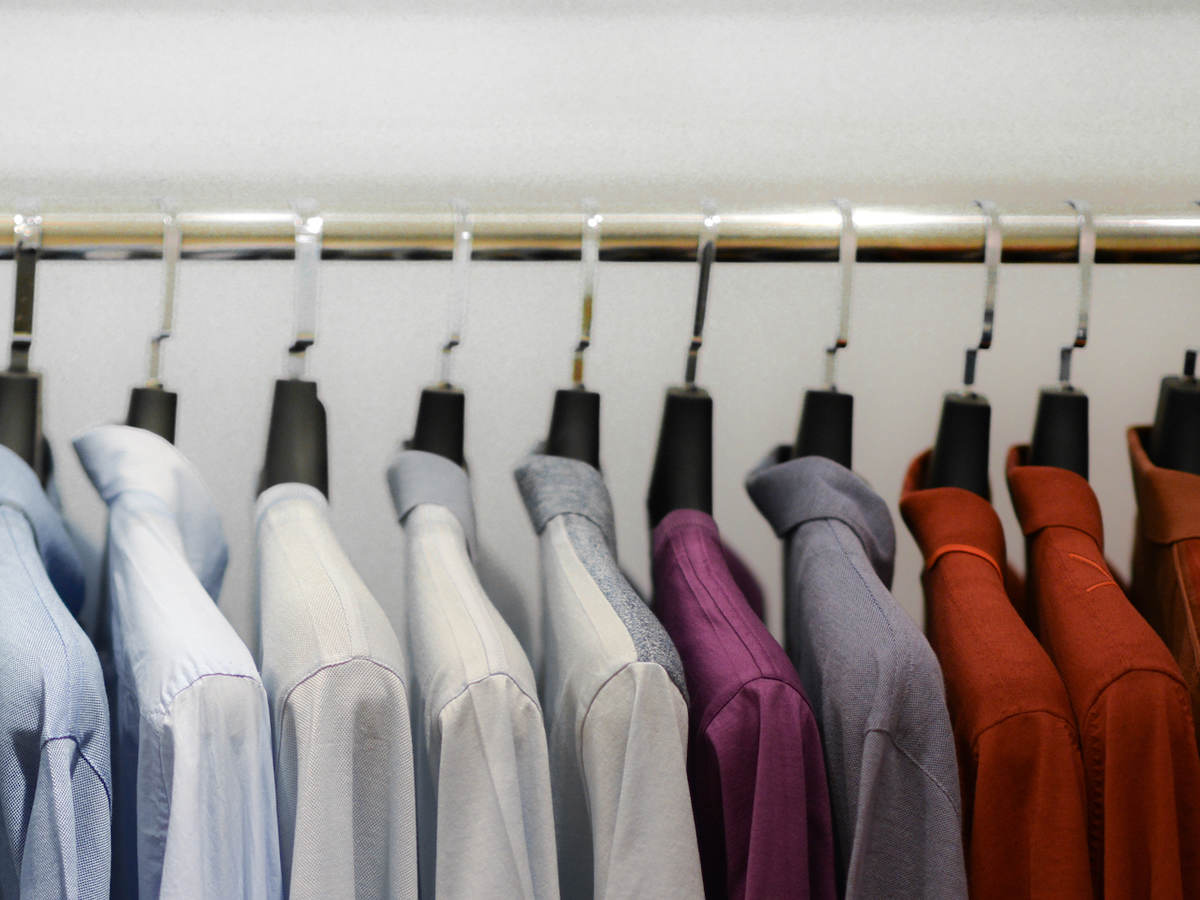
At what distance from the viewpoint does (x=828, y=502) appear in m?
0.66

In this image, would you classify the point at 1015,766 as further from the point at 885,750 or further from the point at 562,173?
the point at 562,173

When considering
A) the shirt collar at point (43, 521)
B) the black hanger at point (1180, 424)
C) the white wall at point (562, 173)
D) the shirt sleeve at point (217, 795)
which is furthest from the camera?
the white wall at point (562, 173)

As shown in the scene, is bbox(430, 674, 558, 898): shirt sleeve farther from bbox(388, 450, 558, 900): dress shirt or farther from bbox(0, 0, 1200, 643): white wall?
bbox(0, 0, 1200, 643): white wall

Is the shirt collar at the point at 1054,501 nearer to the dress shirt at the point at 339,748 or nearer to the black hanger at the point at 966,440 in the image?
the black hanger at the point at 966,440

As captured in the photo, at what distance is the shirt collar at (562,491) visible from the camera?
0.66 m

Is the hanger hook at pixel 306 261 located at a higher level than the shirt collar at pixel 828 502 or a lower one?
higher

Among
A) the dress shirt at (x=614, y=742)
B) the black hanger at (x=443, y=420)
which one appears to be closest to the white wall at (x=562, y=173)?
the black hanger at (x=443, y=420)

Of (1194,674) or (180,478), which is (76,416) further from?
(1194,674)

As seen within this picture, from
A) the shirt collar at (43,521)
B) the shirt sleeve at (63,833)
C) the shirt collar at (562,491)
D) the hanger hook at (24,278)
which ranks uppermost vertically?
the hanger hook at (24,278)

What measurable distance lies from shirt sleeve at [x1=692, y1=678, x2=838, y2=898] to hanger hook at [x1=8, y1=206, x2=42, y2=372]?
0.42m

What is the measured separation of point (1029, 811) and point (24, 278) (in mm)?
578

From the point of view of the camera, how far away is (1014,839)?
1.87 feet

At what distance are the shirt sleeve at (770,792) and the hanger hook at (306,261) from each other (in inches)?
12.4

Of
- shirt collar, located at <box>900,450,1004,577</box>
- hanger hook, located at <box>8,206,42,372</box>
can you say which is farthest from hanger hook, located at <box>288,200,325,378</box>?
shirt collar, located at <box>900,450,1004,577</box>
